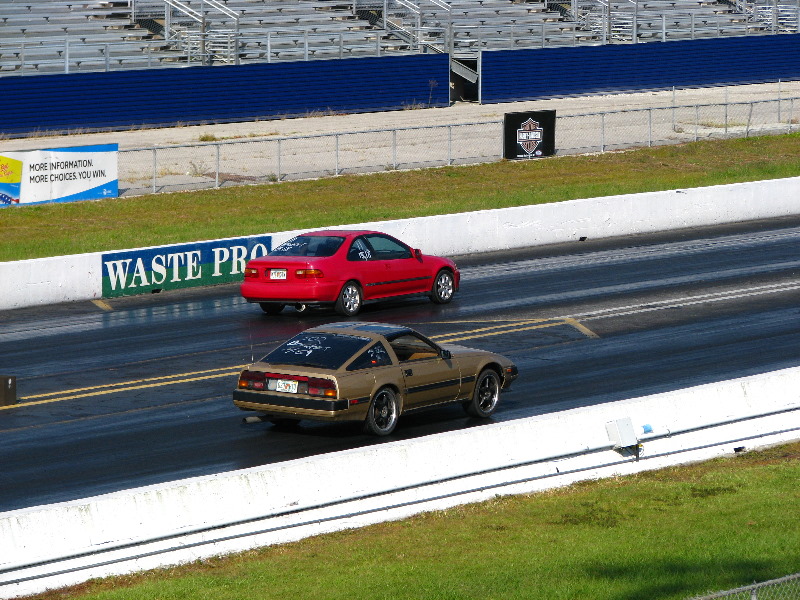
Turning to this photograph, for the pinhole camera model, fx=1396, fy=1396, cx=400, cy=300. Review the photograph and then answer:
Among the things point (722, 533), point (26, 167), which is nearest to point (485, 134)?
point (26, 167)

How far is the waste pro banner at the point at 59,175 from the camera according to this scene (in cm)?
3102

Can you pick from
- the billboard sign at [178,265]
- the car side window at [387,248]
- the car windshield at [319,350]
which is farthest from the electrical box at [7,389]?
the billboard sign at [178,265]

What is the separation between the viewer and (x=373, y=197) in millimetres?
35906

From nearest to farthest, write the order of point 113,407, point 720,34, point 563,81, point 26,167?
point 113,407
point 26,167
point 563,81
point 720,34

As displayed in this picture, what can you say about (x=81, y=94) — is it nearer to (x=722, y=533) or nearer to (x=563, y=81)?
(x=563, y=81)

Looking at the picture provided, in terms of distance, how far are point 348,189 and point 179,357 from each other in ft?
53.8

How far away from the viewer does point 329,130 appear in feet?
149

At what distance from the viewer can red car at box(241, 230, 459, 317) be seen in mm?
23062

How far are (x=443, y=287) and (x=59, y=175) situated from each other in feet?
37.5

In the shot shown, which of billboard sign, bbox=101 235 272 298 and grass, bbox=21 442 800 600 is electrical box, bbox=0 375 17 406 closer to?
grass, bbox=21 442 800 600

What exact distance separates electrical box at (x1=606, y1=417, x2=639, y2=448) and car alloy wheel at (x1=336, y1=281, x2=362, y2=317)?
8.83m

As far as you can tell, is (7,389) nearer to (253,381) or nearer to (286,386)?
(253,381)

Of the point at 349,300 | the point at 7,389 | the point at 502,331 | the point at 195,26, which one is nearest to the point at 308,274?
the point at 349,300

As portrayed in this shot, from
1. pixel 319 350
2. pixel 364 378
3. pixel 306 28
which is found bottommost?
pixel 364 378
